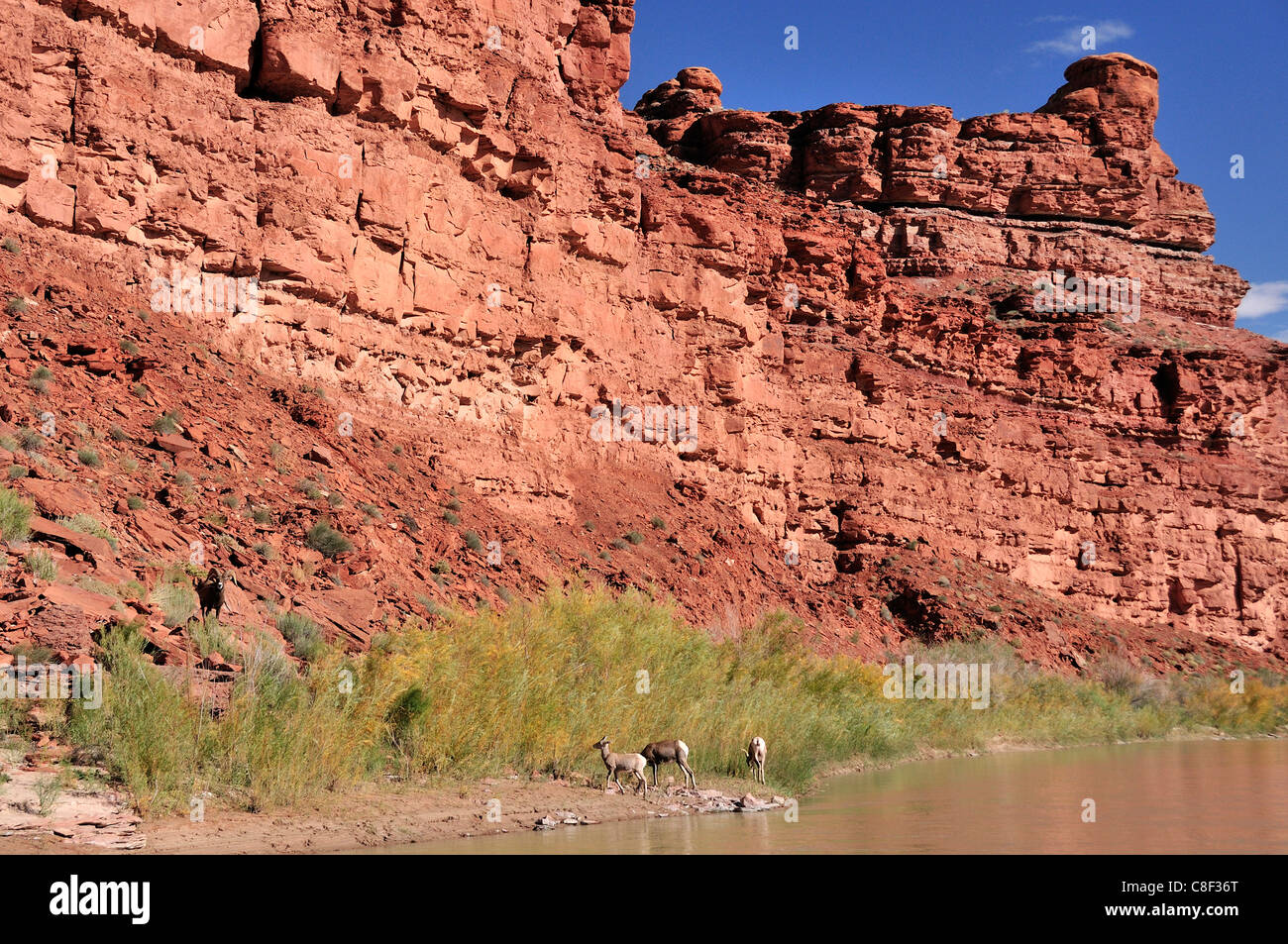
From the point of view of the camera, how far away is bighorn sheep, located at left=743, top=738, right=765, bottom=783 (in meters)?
13.1

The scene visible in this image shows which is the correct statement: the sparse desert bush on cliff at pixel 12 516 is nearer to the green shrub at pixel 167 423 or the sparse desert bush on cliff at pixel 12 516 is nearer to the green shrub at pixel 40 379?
the green shrub at pixel 40 379

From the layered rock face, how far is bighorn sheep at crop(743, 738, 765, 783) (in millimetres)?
7521

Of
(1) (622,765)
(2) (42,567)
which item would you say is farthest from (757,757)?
(2) (42,567)

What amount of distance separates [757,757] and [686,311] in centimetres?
1744

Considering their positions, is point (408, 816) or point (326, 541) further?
point (326, 541)

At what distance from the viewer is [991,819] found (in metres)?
11.8

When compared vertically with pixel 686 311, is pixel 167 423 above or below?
below

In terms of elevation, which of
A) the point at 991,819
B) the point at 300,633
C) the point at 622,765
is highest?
the point at 300,633

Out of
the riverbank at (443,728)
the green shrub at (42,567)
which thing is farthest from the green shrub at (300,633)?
the green shrub at (42,567)

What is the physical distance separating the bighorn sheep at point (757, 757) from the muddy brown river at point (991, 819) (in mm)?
720

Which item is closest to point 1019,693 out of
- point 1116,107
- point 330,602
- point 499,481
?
point 499,481

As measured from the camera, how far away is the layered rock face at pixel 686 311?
Result: 19188 millimetres

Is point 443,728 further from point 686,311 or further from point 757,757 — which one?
point 686,311
